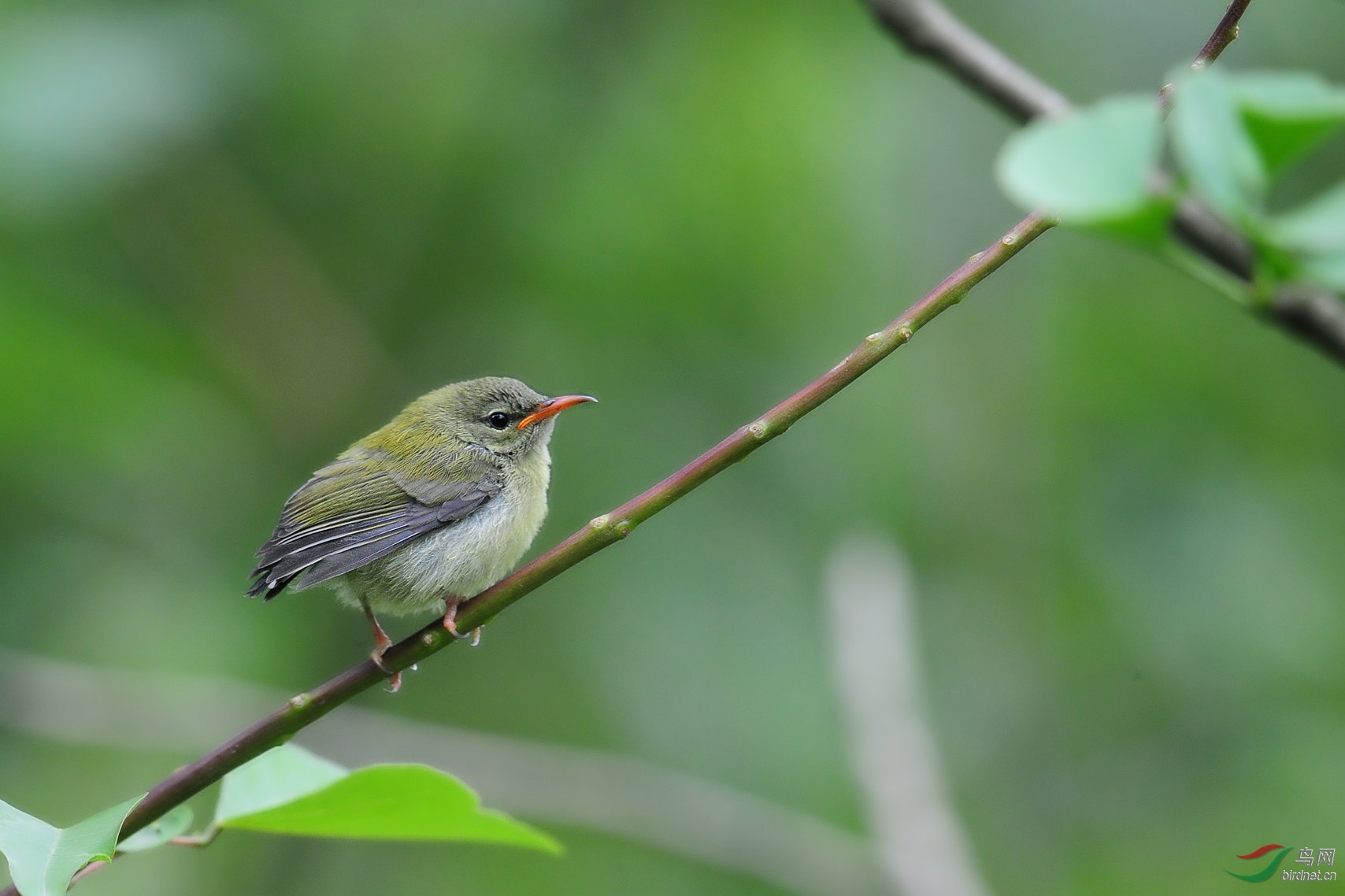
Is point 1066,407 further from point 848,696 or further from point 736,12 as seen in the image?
point 736,12

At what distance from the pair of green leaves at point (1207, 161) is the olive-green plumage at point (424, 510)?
317 cm

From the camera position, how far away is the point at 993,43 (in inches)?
217

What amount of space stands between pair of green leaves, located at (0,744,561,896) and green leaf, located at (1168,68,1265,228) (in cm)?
136

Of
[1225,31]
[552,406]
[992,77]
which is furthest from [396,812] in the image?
[552,406]

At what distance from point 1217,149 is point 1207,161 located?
0.09ft

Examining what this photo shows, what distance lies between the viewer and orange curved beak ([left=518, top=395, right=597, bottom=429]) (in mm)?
4332

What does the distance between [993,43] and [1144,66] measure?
68 cm

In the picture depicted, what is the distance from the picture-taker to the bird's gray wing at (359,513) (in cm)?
381

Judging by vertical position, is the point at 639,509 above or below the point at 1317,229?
above

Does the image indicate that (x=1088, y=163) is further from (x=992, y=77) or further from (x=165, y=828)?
(x=992, y=77)

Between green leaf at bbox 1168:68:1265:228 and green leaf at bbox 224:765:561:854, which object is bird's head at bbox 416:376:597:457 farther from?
green leaf at bbox 1168:68:1265:228

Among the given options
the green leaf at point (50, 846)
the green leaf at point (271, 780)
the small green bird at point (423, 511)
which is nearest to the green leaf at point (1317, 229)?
the green leaf at point (50, 846)

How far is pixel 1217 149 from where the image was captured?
3.14 feet

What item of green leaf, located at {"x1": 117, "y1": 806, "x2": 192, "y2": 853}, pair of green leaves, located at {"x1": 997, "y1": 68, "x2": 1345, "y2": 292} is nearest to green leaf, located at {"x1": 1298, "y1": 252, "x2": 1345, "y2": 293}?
pair of green leaves, located at {"x1": 997, "y1": 68, "x2": 1345, "y2": 292}
